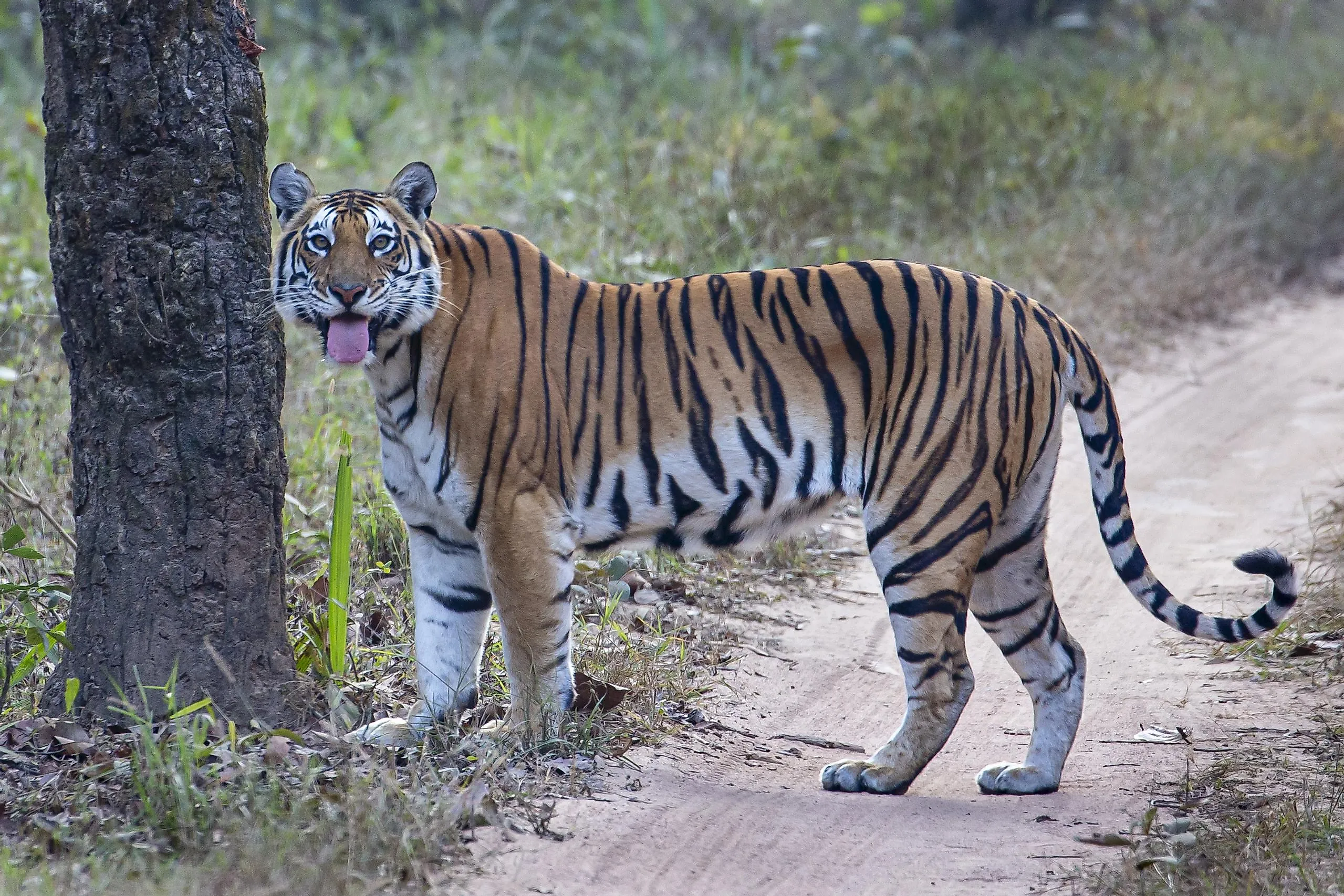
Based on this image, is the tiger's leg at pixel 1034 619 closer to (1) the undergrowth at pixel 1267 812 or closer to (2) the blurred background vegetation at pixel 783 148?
(1) the undergrowth at pixel 1267 812

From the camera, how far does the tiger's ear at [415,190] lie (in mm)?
3857

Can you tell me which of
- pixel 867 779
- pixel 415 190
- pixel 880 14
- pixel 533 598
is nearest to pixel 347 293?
pixel 415 190

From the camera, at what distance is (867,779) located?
3916 mm

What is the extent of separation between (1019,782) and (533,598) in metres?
1.47

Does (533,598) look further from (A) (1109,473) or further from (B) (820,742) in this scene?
(A) (1109,473)

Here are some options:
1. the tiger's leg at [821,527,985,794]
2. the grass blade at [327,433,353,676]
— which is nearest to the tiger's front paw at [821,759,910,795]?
the tiger's leg at [821,527,985,794]

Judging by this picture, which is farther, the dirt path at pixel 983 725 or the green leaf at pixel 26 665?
the green leaf at pixel 26 665

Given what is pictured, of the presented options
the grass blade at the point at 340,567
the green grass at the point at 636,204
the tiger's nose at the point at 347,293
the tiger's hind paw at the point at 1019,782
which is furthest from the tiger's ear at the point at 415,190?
the tiger's hind paw at the point at 1019,782

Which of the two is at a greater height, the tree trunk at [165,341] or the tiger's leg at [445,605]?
the tree trunk at [165,341]

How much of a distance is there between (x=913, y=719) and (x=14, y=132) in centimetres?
768

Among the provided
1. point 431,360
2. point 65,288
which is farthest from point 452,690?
point 65,288

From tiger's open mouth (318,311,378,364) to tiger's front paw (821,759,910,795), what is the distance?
5.72ft

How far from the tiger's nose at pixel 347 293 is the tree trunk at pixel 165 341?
0.73ft

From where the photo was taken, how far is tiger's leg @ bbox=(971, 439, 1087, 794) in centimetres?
407
